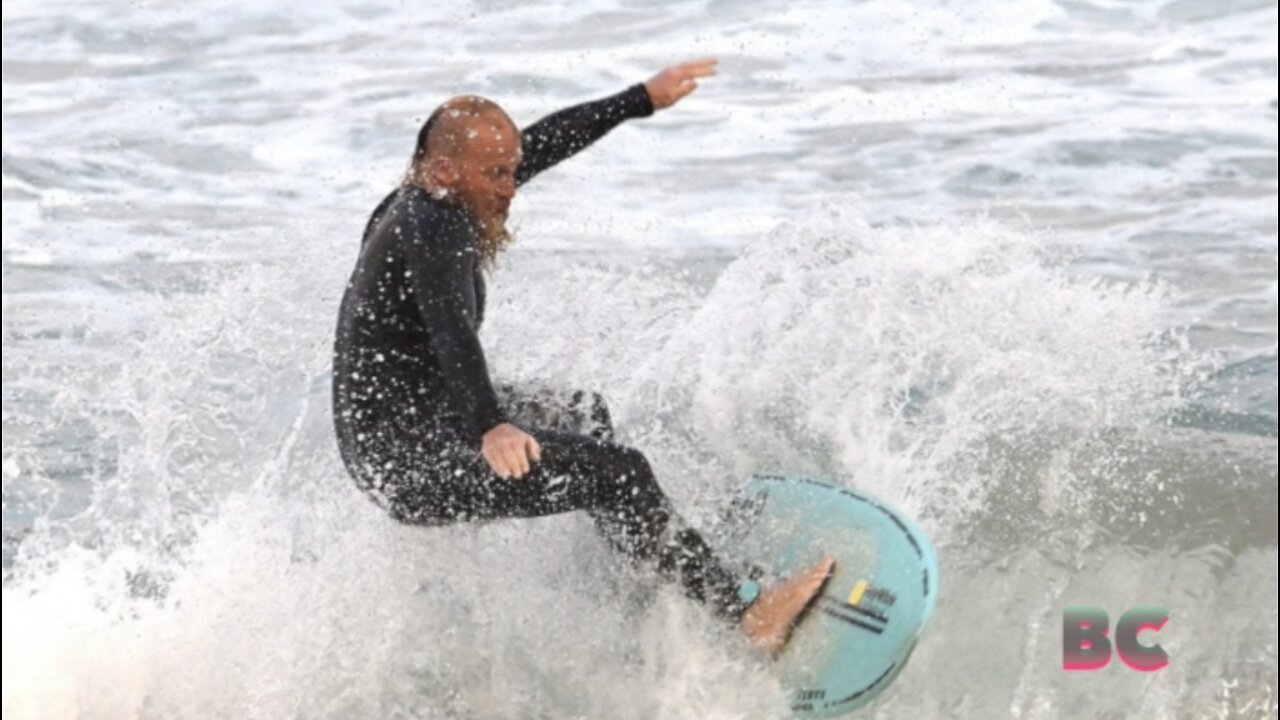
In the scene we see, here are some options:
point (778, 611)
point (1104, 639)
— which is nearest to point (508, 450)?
point (778, 611)

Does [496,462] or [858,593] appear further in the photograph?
[858,593]

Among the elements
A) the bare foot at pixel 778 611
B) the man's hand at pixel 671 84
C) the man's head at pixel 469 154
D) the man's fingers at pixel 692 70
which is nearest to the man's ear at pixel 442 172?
the man's head at pixel 469 154

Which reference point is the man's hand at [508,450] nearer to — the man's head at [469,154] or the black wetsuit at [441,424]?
the black wetsuit at [441,424]

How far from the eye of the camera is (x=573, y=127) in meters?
5.82

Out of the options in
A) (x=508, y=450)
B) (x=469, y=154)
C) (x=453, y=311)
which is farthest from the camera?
(x=469, y=154)

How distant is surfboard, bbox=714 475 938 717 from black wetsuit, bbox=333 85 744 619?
1.09ft

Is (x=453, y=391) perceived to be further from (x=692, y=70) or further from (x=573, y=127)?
(x=692, y=70)

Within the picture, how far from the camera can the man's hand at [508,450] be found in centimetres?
485

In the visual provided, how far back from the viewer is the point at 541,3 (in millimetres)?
18859

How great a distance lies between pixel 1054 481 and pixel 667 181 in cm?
811

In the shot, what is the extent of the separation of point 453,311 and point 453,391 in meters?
0.20

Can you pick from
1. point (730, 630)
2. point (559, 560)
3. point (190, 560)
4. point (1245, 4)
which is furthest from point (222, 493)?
point (1245, 4)

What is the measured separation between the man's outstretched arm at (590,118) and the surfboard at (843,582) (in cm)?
119

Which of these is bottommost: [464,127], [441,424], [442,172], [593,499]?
[593,499]
